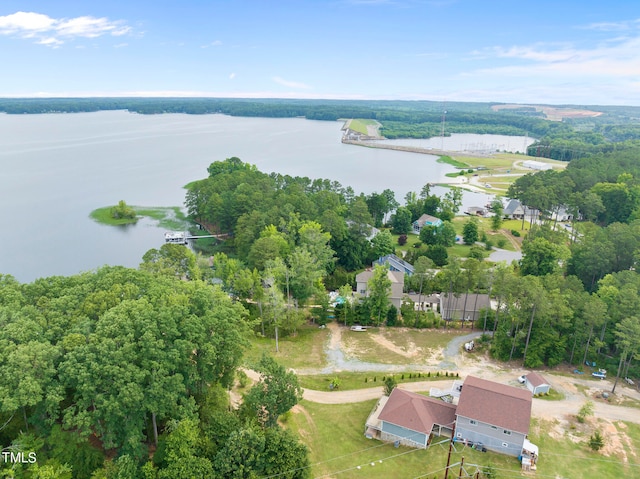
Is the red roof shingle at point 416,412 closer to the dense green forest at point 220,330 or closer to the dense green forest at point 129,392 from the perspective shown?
the dense green forest at point 129,392

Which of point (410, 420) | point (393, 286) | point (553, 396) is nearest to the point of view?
point (410, 420)

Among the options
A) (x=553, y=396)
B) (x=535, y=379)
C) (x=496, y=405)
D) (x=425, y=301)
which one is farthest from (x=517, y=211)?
(x=496, y=405)

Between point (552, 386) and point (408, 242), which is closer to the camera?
point (552, 386)

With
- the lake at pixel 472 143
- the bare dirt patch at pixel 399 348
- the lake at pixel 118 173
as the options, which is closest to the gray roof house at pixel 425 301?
the bare dirt patch at pixel 399 348

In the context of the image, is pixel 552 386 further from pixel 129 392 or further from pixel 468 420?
pixel 129 392

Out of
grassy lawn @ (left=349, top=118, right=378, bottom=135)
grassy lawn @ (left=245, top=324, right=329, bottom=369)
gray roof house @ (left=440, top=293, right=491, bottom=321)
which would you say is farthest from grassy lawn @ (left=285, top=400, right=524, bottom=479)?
grassy lawn @ (left=349, top=118, right=378, bottom=135)

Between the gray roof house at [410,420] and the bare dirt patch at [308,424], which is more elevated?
the gray roof house at [410,420]
